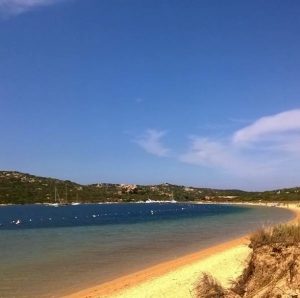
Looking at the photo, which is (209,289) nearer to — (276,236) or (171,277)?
(276,236)

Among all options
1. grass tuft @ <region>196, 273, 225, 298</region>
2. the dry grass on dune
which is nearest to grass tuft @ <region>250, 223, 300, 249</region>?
the dry grass on dune

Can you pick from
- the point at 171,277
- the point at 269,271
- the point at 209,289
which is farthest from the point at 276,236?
the point at 171,277

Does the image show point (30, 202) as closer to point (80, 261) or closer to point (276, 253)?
point (80, 261)

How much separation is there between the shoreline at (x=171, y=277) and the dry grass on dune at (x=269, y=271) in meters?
2.98

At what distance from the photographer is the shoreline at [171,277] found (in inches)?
718

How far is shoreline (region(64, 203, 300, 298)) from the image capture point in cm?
1823

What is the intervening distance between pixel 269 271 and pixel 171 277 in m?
10.2

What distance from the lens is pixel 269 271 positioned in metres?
11.3

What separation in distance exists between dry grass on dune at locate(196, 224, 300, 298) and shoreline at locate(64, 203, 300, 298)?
117 inches

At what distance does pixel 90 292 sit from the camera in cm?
1909

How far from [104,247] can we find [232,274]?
17.5 meters

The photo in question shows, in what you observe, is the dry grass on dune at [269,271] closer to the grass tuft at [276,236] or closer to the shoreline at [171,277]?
the grass tuft at [276,236]

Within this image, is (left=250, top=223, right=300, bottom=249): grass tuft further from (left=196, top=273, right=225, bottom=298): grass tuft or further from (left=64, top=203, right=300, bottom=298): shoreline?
(left=64, top=203, right=300, bottom=298): shoreline

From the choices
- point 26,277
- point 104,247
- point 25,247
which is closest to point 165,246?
point 104,247
